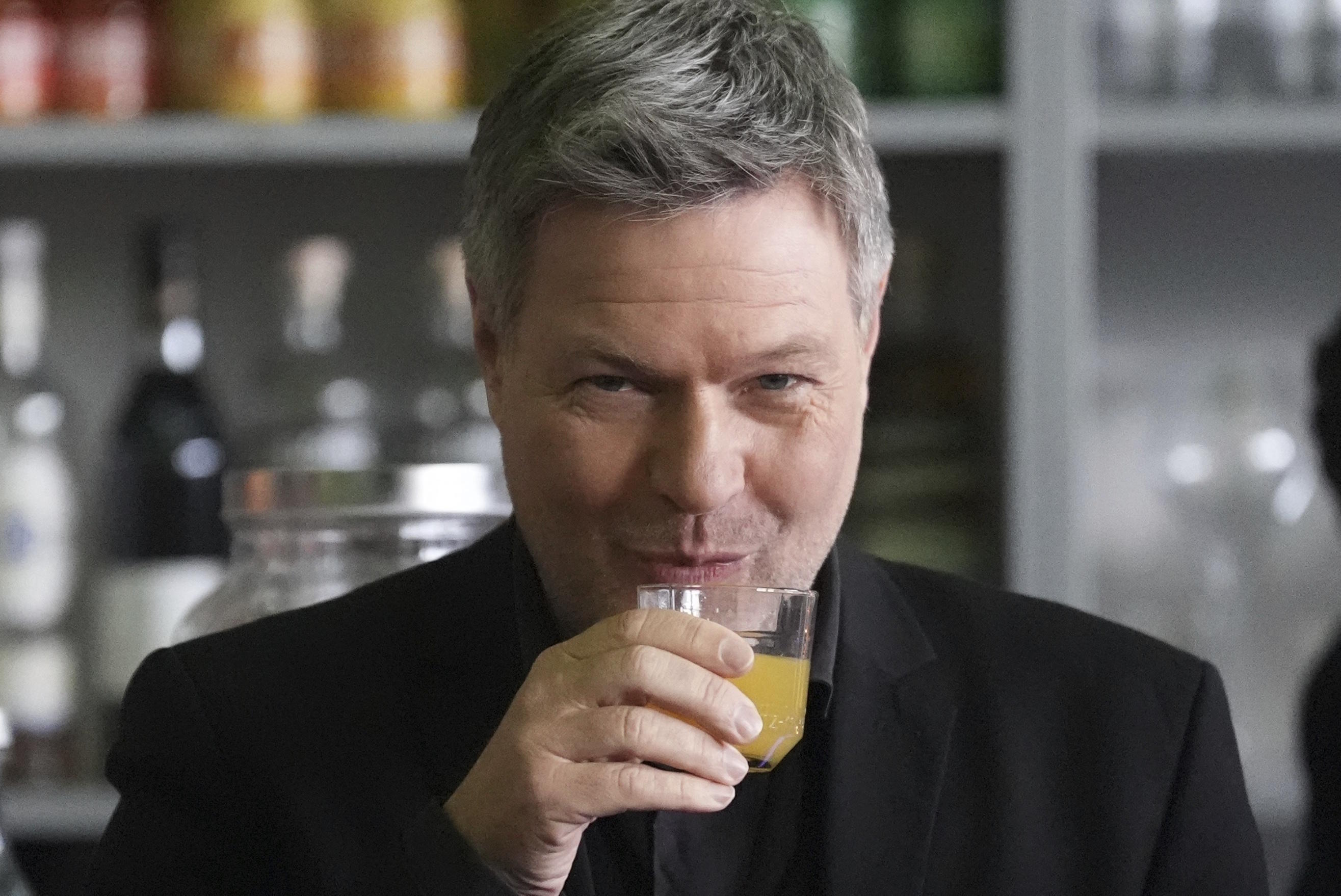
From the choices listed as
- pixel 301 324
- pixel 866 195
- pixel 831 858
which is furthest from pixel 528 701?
pixel 301 324

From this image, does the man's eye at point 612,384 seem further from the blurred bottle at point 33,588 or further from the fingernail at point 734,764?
the blurred bottle at point 33,588

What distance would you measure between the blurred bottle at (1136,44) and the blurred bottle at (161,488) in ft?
3.26

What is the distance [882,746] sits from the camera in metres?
1.15

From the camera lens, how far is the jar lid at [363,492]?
136 centimetres

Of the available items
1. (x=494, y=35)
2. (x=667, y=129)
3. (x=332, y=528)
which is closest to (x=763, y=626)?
(x=667, y=129)

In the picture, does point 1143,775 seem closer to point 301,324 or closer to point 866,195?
point 866,195

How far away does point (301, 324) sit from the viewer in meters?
2.01

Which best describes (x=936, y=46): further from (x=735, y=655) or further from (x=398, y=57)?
(x=735, y=655)

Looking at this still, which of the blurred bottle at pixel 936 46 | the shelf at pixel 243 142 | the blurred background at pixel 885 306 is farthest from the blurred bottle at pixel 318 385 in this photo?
the blurred bottle at pixel 936 46

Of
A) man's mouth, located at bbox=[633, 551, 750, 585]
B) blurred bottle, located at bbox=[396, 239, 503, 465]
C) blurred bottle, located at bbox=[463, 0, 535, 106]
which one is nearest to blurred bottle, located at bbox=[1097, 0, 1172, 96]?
blurred bottle, located at bbox=[463, 0, 535, 106]

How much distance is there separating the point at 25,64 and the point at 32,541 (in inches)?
20.5

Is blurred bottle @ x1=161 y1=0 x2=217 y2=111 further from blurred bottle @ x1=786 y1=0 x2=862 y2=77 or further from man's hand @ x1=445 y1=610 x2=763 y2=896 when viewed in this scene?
man's hand @ x1=445 y1=610 x2=763 y2=896

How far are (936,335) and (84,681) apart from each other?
1.07 m

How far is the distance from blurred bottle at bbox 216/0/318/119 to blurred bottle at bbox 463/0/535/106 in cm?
19
